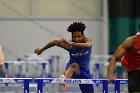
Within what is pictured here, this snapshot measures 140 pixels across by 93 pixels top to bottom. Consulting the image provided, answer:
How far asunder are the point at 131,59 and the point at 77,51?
130 centimetres

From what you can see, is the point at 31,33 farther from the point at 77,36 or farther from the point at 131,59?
the point at 131,59

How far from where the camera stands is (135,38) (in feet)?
19.1

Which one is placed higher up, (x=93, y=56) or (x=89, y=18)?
(x=89, y=18)

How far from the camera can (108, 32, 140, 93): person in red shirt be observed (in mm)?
5797

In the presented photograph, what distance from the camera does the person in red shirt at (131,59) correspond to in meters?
5.80

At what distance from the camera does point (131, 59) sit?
608 centimetres

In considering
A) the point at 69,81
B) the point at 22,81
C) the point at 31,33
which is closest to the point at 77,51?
the point at 69,81

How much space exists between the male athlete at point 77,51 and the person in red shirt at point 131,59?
3.16 feet

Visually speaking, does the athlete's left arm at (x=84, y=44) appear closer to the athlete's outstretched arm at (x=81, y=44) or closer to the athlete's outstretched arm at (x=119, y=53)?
the athlete's outstretched arm at (x=81, y=44)

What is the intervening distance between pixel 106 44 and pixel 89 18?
3.81 ft

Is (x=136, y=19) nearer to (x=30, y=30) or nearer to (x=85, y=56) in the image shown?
(x=30, y=30)

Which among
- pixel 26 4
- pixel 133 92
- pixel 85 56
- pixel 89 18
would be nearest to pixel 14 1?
pixel 26 4

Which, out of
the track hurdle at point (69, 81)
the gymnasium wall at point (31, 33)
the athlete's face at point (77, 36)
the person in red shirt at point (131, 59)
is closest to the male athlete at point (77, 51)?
the athlete's face at point (77, 36)

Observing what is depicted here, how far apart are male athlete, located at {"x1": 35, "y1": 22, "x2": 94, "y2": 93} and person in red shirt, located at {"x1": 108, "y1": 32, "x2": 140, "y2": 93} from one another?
963mm
